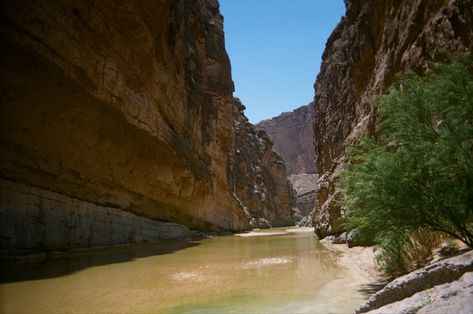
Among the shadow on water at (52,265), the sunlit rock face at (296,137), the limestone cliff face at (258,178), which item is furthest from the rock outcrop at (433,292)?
the sunlit rock face at (296,137)

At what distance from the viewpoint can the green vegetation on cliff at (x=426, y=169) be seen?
5.45 metres

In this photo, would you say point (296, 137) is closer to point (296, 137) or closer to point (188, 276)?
point (296, 137)

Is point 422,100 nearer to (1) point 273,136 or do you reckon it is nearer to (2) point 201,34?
(2) point 201,34

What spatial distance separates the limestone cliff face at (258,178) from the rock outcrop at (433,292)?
44320 millimetres

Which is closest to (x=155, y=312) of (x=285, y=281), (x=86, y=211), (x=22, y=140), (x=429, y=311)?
(x=285, y=281)

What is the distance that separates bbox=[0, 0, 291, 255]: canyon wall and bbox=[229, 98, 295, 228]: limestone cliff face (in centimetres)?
2431

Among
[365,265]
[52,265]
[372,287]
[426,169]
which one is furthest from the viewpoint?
[52,265]

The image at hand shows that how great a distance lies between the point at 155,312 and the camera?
561 cm

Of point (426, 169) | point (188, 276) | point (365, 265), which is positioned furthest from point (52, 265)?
point (426, 169)

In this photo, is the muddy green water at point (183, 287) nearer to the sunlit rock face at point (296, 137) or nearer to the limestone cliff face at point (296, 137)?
the sunlit rock face at point (296, 137)

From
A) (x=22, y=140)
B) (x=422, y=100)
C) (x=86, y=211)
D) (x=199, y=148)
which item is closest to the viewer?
(x=422, y=100)

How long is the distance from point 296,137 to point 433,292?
130752 millimetres

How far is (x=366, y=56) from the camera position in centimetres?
1866

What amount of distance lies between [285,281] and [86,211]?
11783 mm
